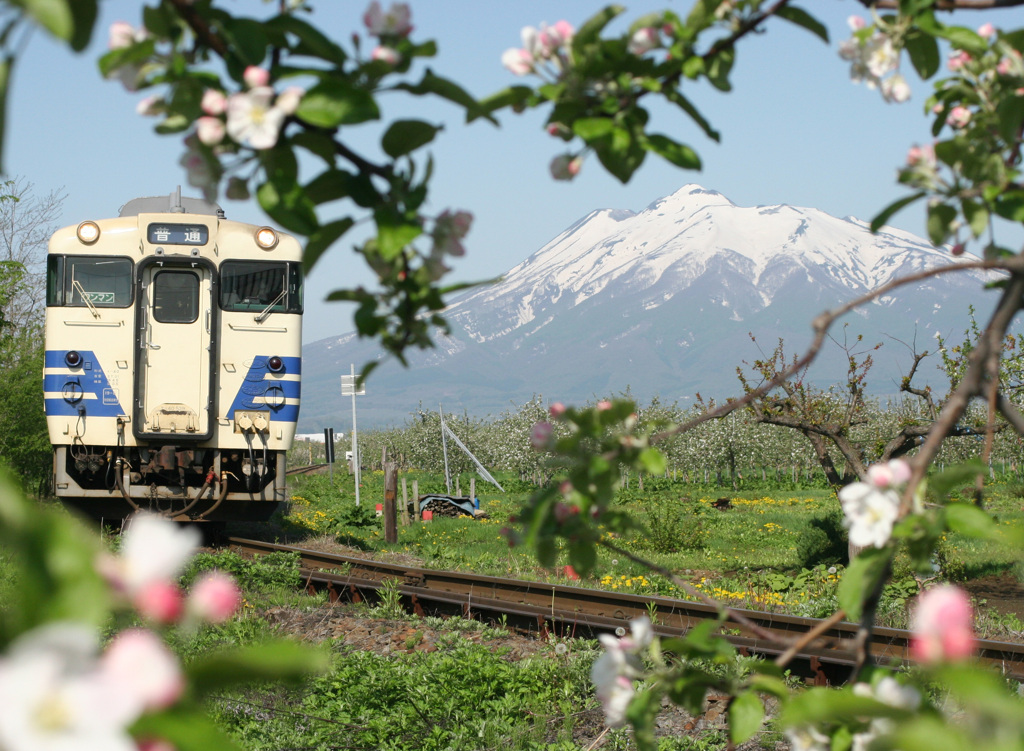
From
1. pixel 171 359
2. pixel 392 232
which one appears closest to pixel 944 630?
pixel 392 232

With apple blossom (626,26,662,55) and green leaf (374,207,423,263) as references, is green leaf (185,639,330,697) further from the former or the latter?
apple blossom (626,26,662,55)

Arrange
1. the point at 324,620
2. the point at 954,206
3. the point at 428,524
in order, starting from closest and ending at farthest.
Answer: the point at 954,206 < the point at 324,620 < the point at 428,524

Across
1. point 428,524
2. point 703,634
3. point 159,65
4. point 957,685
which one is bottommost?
point 428,524

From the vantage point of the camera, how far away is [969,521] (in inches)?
48.6

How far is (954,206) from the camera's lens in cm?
149

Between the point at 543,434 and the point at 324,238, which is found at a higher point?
the point at 324,238

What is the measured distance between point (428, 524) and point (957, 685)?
17.1 meters

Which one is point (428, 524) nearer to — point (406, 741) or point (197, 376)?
point (197, 376)

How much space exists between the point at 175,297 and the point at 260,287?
40.6 inches

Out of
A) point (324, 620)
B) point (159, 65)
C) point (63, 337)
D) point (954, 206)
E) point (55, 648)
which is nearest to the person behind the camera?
point (55, 648)

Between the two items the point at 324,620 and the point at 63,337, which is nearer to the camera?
the point at 324,620

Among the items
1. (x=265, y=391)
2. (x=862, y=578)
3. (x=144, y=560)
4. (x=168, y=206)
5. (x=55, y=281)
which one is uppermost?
(x=168, y=206)

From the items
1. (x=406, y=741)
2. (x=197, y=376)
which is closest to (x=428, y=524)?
(x=197, y=376)

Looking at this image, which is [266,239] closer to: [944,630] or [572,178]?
[572,178]
